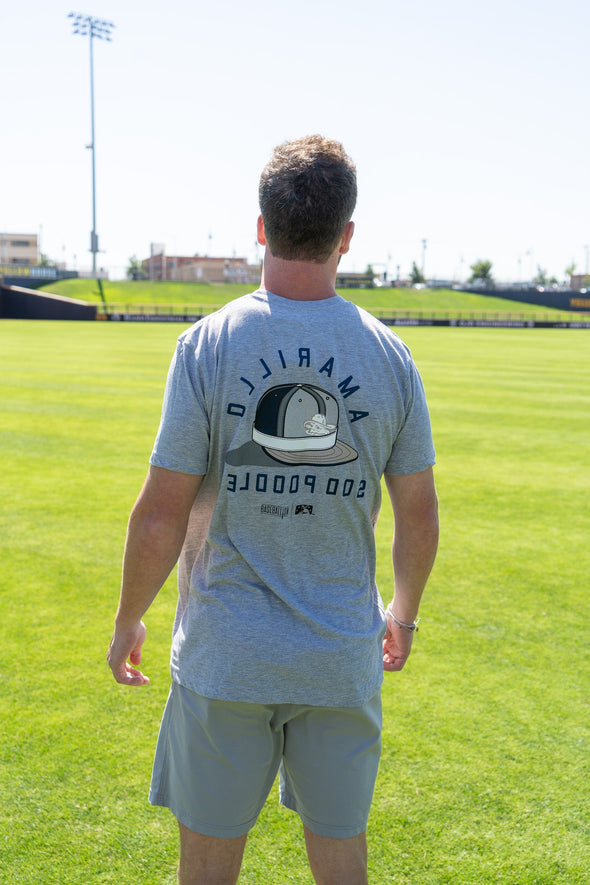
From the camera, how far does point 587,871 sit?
9.18 ft

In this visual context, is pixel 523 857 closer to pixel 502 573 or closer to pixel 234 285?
pixel 502 573

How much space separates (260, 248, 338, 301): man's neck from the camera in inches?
74.6

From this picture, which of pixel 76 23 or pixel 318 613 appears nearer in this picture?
pixel 318 613

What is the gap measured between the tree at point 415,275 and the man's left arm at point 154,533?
11246 cm

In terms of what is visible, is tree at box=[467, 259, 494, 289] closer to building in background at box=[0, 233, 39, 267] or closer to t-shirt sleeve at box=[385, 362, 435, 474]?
building in background at box=[0, 233, 39, 267]

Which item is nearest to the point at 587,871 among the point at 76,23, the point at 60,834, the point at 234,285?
the point at 60,834

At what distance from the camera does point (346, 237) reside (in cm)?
198

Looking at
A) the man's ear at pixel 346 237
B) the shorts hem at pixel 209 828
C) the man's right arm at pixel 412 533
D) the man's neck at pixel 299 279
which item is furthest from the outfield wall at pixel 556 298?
the shorts hem at pixel 209 828

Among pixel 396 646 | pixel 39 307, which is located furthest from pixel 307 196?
pixel 39 307

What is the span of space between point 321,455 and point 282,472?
0.10 m

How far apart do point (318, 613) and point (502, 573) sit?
411cm

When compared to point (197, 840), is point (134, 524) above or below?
above

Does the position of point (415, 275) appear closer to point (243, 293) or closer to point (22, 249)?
point (243, 293)

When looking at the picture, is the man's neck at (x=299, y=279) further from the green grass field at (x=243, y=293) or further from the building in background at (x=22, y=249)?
the building in background at (x=22, y=249)
